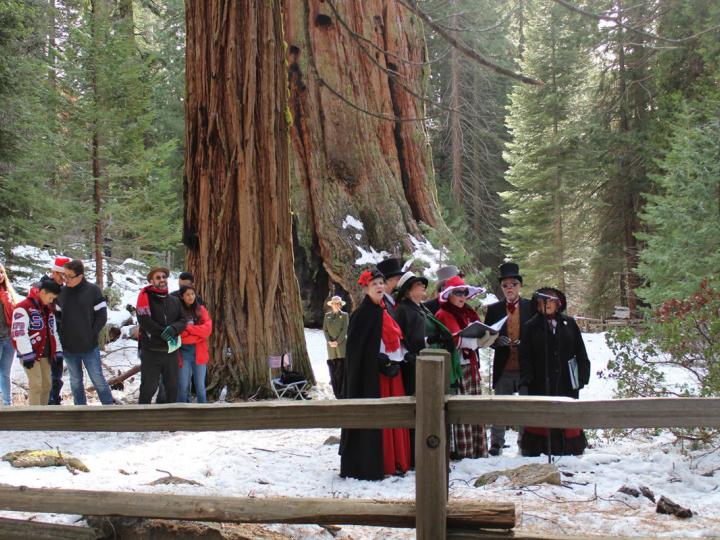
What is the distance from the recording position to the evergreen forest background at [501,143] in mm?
15547

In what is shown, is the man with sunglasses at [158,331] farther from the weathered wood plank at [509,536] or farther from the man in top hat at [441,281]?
the weathered wood plank at [509,536]

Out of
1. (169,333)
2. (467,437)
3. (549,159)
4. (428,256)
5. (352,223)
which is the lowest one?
(467,437)

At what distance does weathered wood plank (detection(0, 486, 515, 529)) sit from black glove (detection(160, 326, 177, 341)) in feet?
12.8

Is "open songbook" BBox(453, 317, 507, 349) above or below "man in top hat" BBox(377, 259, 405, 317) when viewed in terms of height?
below

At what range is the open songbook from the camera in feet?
21.2

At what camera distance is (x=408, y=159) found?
18297 millimetres

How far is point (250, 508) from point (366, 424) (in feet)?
2.56

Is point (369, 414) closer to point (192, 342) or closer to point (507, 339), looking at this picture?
point (507, 339)

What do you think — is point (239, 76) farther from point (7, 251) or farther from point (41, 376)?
point (7, 251)

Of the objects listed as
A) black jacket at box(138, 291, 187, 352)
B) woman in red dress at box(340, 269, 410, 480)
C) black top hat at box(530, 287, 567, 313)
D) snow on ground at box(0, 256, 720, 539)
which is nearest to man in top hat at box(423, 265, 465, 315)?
black top hat at box(530, 287, 567, 313)

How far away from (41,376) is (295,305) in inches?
134

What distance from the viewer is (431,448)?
347 centimetres

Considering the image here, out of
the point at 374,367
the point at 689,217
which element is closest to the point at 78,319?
the point at 374,367

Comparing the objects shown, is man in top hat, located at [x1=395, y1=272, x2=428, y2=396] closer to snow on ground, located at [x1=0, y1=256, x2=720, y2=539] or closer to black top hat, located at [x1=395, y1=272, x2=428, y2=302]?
black top hat, located at [x1=395, y1=272, x2=428, y2=302]
